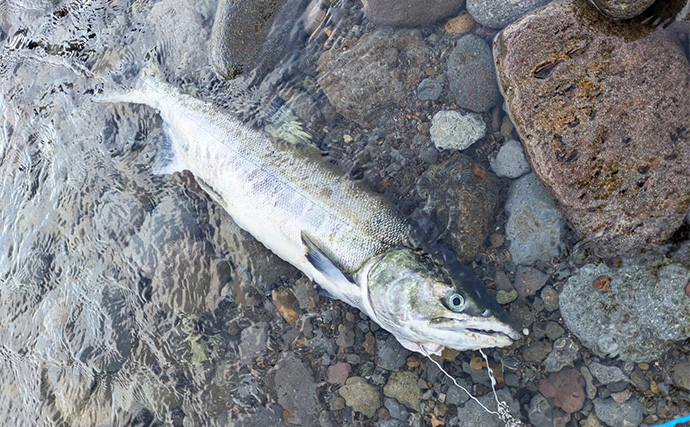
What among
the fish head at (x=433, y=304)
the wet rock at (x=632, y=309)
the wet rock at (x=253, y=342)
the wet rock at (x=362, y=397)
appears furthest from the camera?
the wet rock at (x=253, y=342)

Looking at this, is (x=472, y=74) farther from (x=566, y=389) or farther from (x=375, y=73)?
(x=566, y=389)

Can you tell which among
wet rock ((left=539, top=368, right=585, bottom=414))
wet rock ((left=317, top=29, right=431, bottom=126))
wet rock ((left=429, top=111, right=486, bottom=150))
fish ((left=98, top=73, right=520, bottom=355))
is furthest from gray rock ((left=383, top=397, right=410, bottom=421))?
wet rock ((left=317, top=29, right=431, bottom=126))

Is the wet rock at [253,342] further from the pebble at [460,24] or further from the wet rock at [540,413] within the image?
the pebble at [460,24]

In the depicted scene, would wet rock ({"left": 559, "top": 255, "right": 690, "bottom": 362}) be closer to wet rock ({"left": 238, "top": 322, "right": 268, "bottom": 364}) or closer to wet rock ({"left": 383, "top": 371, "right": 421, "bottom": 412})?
wet rock ({"left": 383, "top": 371, "right": 421, "bottom": 412})

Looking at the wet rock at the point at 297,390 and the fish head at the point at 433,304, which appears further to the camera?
the wet rock at the point at 297,390

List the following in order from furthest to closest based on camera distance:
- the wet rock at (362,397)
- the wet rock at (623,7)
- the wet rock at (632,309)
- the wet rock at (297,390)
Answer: the wet rock at (297,390)
the wet rock at (362,397)
the wet rock at (632,309)
the wet rock at (623,7)

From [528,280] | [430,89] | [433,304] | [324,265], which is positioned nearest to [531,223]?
[528,280]

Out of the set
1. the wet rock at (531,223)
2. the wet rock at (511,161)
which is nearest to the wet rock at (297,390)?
the wet rock at (531,223)
